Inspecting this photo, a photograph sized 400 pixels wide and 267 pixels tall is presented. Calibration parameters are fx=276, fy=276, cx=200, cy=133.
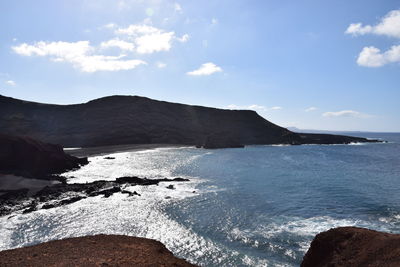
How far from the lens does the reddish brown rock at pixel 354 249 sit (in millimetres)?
10297

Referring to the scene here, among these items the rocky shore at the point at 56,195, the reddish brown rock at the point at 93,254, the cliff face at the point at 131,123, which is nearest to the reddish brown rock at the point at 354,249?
the reddish brown rock at the point at 93,254

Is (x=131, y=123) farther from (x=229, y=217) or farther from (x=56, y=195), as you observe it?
(x=229, y=217)

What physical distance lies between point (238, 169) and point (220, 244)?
41.2 metres

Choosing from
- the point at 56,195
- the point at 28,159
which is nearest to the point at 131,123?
the point at 28,159

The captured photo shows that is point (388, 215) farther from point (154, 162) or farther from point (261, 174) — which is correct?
point (154, 162)

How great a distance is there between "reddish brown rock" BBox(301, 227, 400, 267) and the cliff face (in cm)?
10794

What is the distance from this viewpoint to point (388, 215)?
93.0ft

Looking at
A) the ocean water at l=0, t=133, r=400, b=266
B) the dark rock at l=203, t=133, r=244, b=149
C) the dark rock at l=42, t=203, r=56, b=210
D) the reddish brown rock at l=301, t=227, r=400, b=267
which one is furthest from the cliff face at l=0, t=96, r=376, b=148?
the reddish brown rock at l=301, t=227, r=400, b=267

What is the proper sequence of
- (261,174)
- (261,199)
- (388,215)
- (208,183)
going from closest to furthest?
1. (388,215)
2. (261,199)
3. (208,183)
4. (261,174)

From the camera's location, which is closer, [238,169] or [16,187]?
[16,187]

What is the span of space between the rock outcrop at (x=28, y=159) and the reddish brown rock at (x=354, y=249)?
46526 millimetres

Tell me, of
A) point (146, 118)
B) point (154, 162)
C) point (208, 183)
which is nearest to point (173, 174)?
point (208, 183)

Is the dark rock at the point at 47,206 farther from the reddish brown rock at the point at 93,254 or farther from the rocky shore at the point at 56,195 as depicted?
the reddish brown rock at the point at 93,254

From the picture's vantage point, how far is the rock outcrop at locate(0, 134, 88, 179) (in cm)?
4825
